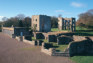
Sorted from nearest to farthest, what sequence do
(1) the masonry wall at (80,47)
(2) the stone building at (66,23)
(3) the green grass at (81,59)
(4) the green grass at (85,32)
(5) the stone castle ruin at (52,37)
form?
(3) the green grass at (81,59) → (1) the masonry wall at (80,47) → (5) the stone castle ruin at (52,37) → (4) the green grass at (85,32) → (2) the stone building at (66,23)

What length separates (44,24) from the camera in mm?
43281

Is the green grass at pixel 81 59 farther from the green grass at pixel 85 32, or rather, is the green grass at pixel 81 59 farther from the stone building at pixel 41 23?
the stone building at pixel 41 23

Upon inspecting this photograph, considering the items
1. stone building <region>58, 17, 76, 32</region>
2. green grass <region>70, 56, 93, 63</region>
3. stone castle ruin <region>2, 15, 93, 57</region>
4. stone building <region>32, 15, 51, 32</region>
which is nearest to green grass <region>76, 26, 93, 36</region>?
stone castle ruin <region>2, 15, 93, 57</region>

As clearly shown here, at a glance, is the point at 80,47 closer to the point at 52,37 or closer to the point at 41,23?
the point at 52,37

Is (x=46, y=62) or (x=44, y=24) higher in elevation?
(x=44, y=24)

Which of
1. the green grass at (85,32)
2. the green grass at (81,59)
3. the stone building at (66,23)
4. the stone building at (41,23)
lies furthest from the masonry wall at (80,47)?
the stone building at (66,23)

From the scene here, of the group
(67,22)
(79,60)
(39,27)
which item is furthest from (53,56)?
(67,22)

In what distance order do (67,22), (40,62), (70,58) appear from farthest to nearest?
(67,22)
(70,58)
(40,62)

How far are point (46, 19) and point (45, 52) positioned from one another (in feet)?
89.0

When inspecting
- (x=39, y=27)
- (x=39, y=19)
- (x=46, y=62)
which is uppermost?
(x=39, y=19)

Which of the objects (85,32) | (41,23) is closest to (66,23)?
(41,23)

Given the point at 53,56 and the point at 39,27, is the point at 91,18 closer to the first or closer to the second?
the point at 39,27

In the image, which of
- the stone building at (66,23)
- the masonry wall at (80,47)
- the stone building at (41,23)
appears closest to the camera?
the masonry wall at (80,47)

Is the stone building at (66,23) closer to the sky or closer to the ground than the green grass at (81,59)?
closer to the sky
